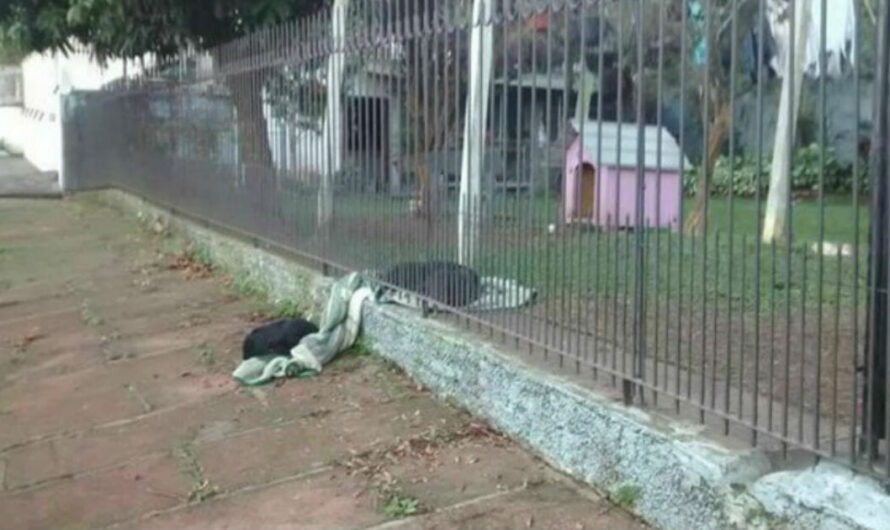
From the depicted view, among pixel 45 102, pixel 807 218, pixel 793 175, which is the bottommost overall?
pixel 807 218

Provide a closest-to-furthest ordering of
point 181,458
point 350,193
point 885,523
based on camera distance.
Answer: point 885,523
point 181,458
point 350,193

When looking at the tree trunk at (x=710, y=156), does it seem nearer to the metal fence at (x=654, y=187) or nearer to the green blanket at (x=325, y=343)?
the metal fence at (x=654, y=187)

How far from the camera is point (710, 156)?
4176 millimetres

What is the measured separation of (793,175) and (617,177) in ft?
3.42

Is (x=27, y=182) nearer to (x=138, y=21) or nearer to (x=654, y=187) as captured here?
(x=138, y=21)

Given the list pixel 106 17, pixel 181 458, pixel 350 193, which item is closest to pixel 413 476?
pixel 181 458

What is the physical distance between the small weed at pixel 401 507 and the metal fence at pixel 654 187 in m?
0.92

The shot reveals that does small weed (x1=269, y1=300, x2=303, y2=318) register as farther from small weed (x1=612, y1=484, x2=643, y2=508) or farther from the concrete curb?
small weed (x1=612, y1=484, x2=643, y2=508)

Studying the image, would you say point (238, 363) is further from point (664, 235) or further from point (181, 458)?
point (664, 235)

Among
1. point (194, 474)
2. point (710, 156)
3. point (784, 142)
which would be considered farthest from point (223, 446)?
point (784, 142)

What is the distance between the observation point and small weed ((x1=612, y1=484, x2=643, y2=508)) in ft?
14.2

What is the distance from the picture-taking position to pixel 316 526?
15.0 feet

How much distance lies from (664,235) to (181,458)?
8.50 ft

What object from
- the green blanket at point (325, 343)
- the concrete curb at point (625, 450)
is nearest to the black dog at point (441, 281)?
the concrete curb at point (625, 450)
